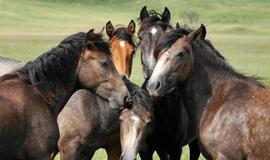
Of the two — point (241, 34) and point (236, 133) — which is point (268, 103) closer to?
point (236, 133)

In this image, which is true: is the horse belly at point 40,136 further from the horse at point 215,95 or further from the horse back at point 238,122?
the horse back at point 238,122

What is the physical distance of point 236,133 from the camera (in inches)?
269

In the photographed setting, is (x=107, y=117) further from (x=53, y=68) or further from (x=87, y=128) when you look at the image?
(x=53, y=68)

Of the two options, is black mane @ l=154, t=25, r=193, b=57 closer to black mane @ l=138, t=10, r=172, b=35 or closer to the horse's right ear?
the horse's right ear

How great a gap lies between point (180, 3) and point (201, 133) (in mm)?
81141

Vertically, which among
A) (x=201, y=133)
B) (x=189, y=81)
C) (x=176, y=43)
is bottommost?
(x=201, y=133)

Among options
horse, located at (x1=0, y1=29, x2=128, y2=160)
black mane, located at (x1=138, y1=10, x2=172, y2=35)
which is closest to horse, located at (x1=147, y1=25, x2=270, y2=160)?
horse, located at (x1=0, y1=29, x2=128, y2=160)

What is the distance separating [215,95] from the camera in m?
7.36

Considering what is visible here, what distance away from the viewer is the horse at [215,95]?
22.2 ft

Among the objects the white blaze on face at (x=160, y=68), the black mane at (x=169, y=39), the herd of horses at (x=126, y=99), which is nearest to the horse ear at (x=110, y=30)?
the herd of horses at (x=126, y=99)

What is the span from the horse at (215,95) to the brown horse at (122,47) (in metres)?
1.56

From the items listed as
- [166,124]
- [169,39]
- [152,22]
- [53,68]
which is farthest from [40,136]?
[152,22]

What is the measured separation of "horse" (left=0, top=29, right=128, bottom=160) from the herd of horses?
0.01 m

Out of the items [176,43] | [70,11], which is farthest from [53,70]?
[70,11]
